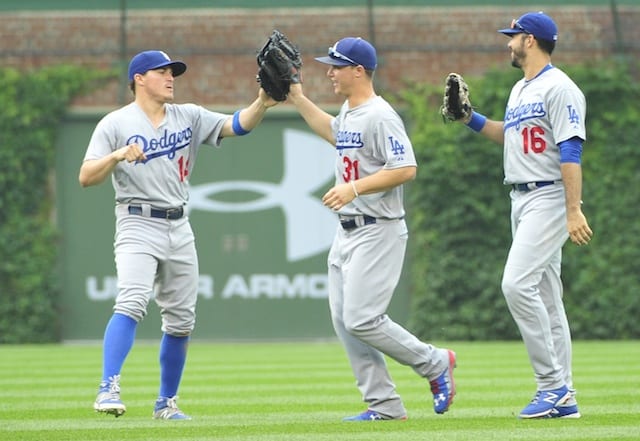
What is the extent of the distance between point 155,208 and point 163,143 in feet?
1.29

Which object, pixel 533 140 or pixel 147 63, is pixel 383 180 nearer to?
pixel 533 140

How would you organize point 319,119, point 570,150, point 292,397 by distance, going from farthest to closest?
point 292,397, point 319,119, point 570,150

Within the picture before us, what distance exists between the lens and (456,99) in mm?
8086

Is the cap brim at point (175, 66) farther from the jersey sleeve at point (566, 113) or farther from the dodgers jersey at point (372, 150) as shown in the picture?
the jersey sleeve at point (566, 113)

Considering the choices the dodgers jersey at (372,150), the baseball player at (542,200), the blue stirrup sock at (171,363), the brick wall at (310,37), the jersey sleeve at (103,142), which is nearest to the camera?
the baseball player at (542,200)

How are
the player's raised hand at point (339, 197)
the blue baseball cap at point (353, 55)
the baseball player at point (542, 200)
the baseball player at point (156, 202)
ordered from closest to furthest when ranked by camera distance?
the player's raised hand at point (339, 197) < the baseball player at point (542, 200) < the blue baseball cap at point (353, 55) < the baseball player at point (156, 202)

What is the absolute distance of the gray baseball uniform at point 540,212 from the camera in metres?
7.47

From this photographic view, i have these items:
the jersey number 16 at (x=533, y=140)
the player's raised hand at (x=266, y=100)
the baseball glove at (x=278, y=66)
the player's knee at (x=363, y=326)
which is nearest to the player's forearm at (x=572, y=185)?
the jersey number 16 at (x=533, y=140)

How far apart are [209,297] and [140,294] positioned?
33.4ft

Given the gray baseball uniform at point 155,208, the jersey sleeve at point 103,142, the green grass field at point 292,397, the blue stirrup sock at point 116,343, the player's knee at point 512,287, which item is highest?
the jersey sleeve at point 103,142

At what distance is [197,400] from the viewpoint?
951 centimetres

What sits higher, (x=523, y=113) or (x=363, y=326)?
(x=523, y=113)

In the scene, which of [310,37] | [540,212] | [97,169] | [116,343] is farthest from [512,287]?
[310,37]

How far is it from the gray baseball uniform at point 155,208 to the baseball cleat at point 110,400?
61 cm
